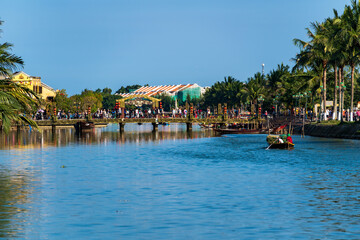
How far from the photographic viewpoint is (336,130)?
83.6 meters

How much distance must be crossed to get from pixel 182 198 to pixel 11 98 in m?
11.7

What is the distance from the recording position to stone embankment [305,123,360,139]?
79.1 meters

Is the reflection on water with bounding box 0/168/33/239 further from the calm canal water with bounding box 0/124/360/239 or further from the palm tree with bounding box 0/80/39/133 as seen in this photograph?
the palm tree with bounding box 0/80/39/133

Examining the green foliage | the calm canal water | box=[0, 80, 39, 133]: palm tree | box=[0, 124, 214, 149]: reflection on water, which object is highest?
the green foliage

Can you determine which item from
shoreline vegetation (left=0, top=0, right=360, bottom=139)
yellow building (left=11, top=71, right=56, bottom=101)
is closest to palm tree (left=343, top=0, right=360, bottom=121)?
shoreline vegetation (left=0, top=0, right=360, bottom=139)

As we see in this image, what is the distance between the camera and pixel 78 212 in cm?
2686

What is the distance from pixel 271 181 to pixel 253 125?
85145 mm

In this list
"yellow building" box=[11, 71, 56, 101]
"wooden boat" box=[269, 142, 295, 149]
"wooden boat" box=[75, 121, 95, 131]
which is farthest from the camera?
"yellow building" box=[11, 71, 56, 101]

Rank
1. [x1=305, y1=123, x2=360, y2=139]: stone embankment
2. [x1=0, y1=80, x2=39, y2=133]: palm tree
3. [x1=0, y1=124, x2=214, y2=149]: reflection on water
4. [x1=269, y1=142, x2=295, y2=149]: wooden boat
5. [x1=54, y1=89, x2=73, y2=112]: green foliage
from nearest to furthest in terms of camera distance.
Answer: [x1=0, y1=80, x2=39, y2=133]: palm tree
[x1=269, y1=142, x2=295, y2=149]: wooden boat
[x1=305, y1=123, x2=360, y2=139]: stone embankment
[x1=0, y1=124, x2=214, y2=149]: reflection on water
[x1=54, y1=89, x2=73, y2=112]: green foliage

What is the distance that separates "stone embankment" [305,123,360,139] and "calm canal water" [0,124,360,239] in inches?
902

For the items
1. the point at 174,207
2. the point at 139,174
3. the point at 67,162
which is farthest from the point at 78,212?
the point at 67,162

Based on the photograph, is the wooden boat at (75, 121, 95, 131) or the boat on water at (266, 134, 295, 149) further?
the wooden boat at (75, 121, 95, 131)

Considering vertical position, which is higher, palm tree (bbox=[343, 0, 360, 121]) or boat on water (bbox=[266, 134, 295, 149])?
palm tree (bbox=[343, 0, 360, 121])

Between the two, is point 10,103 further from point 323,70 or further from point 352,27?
point 323,70
